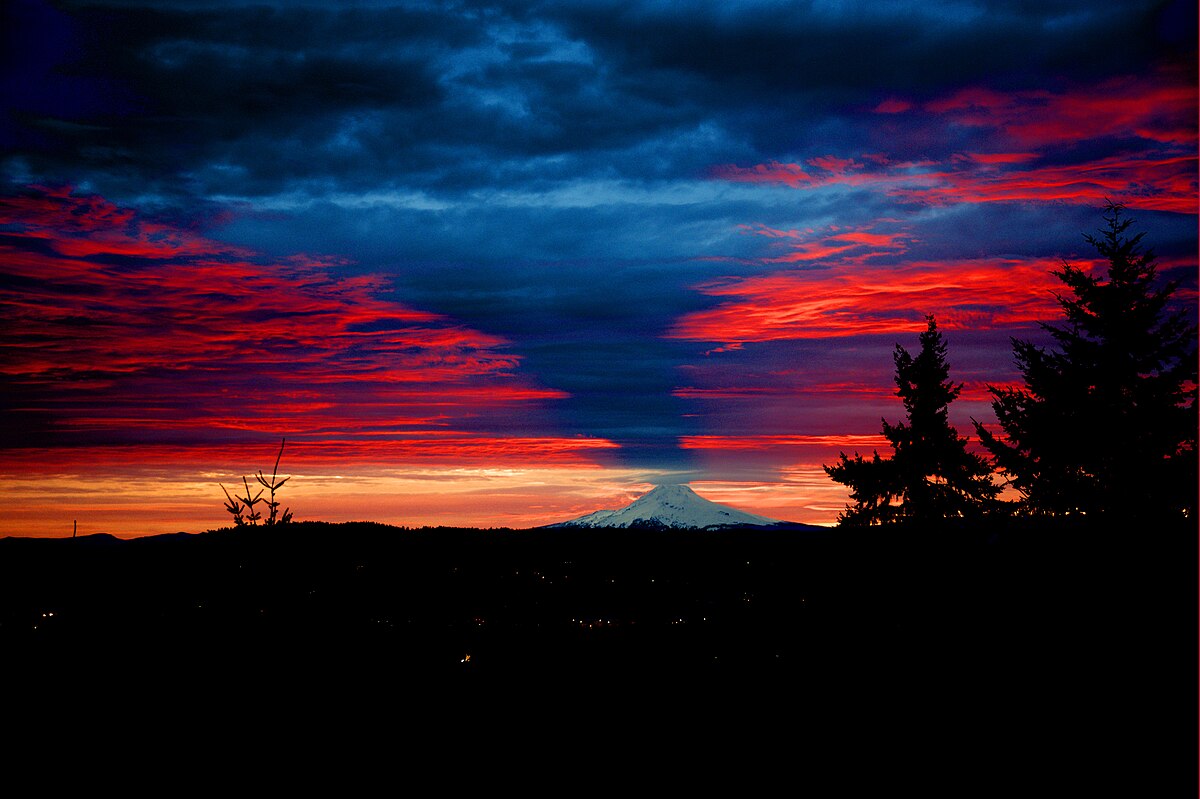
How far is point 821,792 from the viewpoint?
255 inches

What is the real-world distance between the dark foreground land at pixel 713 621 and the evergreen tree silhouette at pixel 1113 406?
20.5 metres

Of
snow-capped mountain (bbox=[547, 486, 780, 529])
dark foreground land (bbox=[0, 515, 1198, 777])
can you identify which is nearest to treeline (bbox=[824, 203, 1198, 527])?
dark foreground land (bbox=[0, 515, 1198, 777])

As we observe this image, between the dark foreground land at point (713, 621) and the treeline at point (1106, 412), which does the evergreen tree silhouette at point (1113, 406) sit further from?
the dark foreground land at point (713, 621)

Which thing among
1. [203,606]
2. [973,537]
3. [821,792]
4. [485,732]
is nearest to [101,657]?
[203,606]

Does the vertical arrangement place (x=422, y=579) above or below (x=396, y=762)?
above

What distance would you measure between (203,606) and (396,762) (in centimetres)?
569

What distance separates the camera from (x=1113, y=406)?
99.0 ft

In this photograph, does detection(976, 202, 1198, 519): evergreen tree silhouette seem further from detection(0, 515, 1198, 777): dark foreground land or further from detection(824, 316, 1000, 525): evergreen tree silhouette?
detection(0, 515, 1198, 777): dark foreground land

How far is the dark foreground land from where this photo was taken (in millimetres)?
8250

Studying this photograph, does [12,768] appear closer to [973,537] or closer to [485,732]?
[485,732]

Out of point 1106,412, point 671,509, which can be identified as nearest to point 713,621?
point 1106,412

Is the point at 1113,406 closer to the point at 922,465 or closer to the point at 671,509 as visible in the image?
the point at 922,465

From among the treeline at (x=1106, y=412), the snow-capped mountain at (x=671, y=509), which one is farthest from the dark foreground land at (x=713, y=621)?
the snow-capped mountain at (x=671, y=509)

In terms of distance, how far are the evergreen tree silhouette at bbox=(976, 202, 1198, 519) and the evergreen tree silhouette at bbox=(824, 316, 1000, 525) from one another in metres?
4.12
